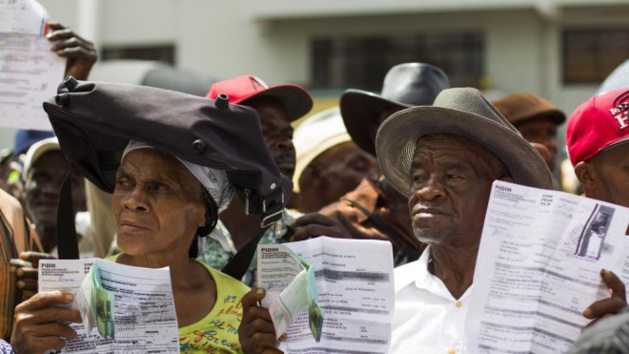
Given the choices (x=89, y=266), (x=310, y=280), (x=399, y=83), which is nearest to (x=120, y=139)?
(x=89, y=266)

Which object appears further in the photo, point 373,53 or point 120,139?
point 373,53

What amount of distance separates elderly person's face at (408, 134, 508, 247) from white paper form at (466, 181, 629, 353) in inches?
22.4

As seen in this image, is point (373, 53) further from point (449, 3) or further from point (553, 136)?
point (553, 136)

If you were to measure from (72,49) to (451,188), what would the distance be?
6.17 feet

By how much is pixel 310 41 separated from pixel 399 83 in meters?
16.5

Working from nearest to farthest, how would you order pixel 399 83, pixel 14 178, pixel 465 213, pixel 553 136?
pixel 465 213
pixel 399 83
pixel 553 136
pixel 14 178

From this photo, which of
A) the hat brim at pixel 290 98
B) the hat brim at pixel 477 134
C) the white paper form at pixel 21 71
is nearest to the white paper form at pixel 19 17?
the white paper form at pixel 21 71

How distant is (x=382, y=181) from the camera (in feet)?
16.7

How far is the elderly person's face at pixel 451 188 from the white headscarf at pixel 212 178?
671 millimetres

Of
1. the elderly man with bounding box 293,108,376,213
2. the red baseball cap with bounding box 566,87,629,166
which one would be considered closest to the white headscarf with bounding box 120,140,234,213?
the red baseball cap with bounding box 566,87,629,166

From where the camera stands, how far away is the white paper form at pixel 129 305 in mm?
3225

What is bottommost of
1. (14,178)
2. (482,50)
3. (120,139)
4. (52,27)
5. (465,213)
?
(482,50)

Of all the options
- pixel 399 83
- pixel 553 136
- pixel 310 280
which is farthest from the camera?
pixel 553 136

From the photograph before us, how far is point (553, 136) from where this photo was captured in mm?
6004
